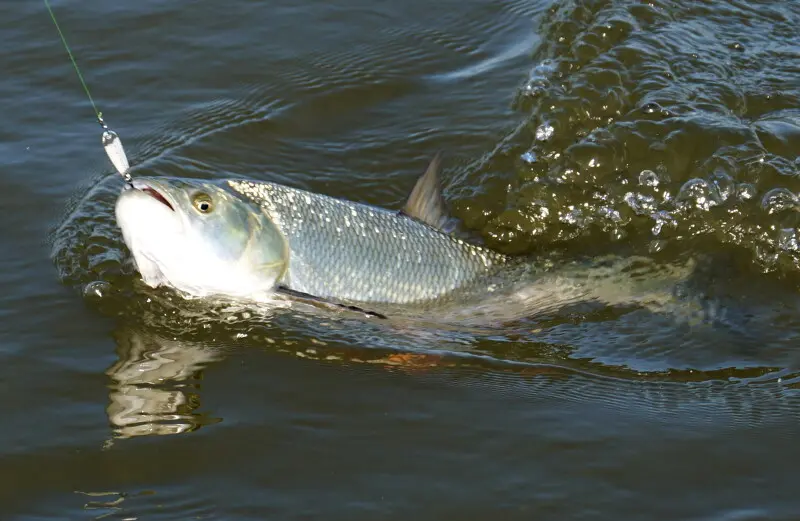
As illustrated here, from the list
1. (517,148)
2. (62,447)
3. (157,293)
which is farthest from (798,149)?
(62,447)

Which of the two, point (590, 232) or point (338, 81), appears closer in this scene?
point (590, 232)

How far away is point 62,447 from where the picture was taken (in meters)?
4.07

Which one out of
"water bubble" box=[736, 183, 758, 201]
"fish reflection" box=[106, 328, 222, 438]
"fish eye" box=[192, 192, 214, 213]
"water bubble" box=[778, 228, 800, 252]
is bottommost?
"water bubble" box=[778, 228, 800, 252]

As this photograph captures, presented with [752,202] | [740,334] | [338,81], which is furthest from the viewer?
[338,81]

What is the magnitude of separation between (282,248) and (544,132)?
7.87 feet

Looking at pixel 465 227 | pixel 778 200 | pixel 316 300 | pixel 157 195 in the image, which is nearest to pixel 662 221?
pixel 778 200

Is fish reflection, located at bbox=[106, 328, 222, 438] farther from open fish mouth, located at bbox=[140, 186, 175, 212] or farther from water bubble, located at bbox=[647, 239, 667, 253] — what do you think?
water bubble, located at bbox=[647, 239, 667, 253]

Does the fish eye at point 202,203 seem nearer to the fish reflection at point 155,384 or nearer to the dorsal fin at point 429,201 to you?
the fish reflection at point 155,384

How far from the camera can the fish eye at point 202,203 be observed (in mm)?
4777

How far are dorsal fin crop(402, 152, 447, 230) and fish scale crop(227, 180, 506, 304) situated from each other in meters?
0.13

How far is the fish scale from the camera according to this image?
4.91 meters

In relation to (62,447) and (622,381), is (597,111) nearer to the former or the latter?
(622,381)

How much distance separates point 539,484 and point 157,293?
223cm

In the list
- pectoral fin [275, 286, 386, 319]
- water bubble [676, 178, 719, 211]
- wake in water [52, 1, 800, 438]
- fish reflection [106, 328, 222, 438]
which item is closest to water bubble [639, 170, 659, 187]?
wake in water [52, 1, 800, 438]
